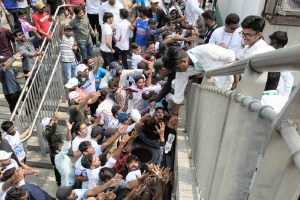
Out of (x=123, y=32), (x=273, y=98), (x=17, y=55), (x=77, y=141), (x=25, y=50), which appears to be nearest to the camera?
(x=273, y=98)

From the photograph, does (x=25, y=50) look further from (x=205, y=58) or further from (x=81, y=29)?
(x=205, y=58)

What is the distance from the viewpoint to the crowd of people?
3744 millimetres

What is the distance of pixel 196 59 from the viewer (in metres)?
3.75

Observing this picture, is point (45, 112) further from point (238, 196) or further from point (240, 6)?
point (238, 196)

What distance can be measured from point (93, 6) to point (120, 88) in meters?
3.81

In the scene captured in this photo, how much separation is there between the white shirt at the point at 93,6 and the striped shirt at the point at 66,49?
1.79 m

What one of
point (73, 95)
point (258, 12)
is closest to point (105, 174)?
point (73, 95)

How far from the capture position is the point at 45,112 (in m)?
7.31

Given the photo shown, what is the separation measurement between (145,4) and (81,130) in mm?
5403

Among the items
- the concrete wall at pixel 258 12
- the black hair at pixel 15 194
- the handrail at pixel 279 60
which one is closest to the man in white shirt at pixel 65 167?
the black hair at pixel 15 194

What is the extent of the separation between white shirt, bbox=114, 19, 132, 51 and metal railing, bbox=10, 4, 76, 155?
141cm

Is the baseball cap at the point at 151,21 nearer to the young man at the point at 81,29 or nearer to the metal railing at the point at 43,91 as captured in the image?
the young man at the point at 81,29

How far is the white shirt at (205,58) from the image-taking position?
3.62m

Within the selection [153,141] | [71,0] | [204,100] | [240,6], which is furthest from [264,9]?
[71,0]
